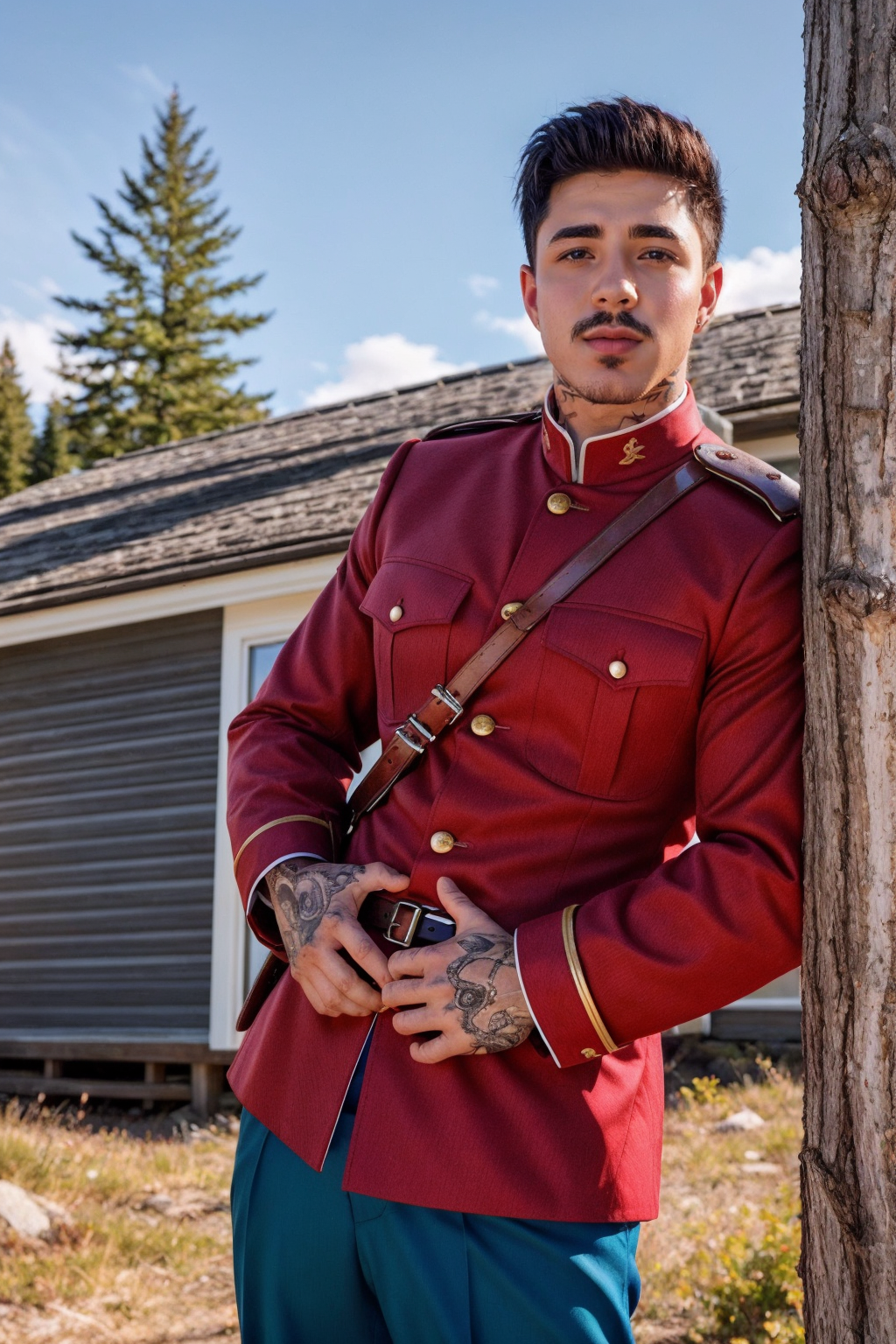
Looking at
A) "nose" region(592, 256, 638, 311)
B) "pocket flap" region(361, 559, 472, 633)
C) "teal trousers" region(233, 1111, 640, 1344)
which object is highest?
"nose" region(592, 256, 638, 311)

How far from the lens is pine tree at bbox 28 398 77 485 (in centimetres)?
3156

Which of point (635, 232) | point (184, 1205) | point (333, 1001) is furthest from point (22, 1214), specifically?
point (635, 232)

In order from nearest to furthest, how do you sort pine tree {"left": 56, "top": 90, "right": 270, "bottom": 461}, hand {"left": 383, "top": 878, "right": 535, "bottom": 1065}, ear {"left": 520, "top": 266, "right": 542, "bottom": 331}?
hand {"left": 383, "top": 878, "right": 535, "bottom": 1065} < ear {"left": 520, "top": 266, "right": 542, "bottom": 331} < pine tree {"left": 56, "top": 90, "right": 270, "bottom": 461}

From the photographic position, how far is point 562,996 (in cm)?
157

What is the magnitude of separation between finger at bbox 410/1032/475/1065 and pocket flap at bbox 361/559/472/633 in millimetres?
642

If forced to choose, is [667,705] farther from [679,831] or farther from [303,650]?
[303,650]

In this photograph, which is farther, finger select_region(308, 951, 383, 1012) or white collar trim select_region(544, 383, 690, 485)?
white collar trim select_region(544, 383, 690, 485)

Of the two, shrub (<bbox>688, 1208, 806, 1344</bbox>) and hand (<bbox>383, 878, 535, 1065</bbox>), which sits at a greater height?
hand (<bbox>383, 878, 535, 1065</bbox>)

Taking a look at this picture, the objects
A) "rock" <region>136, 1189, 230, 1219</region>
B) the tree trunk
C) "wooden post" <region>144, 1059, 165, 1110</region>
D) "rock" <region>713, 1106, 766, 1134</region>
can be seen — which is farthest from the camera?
"wooden post" <region>144, 1059, 165, 1110</region>

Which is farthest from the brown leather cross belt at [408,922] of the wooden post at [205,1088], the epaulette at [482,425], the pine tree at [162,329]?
the pine tree at [162,329]

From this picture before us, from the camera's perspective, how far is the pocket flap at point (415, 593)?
193cm

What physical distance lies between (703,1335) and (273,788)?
2.47 meters

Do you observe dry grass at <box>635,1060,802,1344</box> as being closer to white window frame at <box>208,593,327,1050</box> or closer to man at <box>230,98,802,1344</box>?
man at <box>230,98,802,1344</box>

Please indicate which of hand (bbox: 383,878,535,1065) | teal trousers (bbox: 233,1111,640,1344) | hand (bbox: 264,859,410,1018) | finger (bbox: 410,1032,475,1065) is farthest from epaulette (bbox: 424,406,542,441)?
teal trousers (bbox: 233,1111,640,1344)
